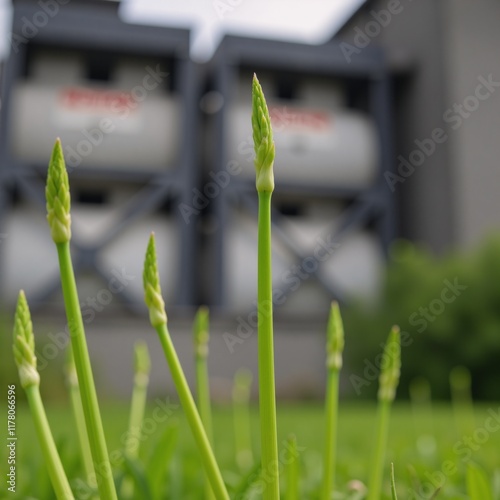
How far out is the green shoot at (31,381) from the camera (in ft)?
1.18

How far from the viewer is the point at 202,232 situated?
11.2 meters

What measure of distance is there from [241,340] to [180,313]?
1.14m

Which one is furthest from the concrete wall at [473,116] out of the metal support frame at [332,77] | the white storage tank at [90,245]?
the white storage tank at [90,245]

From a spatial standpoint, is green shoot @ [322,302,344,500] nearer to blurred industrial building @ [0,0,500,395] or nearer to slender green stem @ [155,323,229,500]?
slender green stem @ [155,323,229,500]

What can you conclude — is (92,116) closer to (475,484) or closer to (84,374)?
(475,484)

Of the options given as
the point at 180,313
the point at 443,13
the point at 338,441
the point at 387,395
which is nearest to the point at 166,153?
the point at 180,313

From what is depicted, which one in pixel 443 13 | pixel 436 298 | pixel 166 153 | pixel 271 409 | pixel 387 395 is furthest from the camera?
pixel 443 13

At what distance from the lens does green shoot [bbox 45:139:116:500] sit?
0.33 m

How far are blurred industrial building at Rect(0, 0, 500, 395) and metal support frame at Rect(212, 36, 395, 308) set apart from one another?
32 mm

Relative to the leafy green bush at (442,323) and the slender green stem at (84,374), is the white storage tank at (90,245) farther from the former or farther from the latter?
the slender green stem at (84,374)

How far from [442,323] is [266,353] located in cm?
860

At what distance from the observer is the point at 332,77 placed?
11852 mm

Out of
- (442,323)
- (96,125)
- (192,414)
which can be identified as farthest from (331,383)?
(96,125)

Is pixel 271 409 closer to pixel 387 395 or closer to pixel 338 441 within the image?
pixel 387 395
